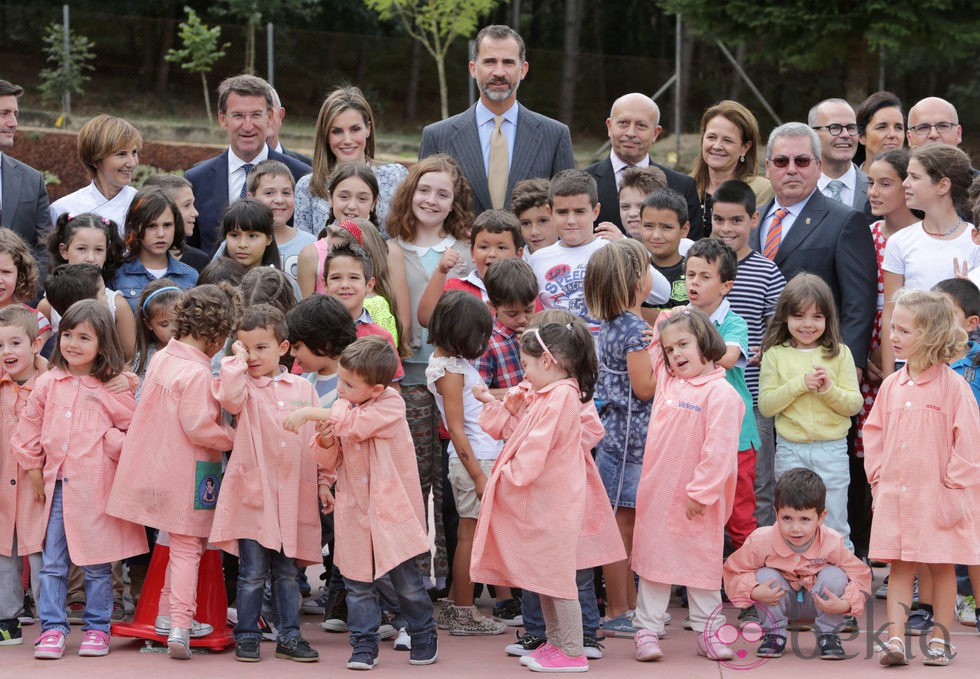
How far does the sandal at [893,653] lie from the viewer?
5094 mm

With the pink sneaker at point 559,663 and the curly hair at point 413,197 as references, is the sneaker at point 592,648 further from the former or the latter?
the curly hair at point 413,197

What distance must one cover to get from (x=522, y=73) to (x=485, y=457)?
281 centimetres

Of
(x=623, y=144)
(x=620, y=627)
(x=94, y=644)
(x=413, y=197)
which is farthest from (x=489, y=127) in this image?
(x=94, y=644)

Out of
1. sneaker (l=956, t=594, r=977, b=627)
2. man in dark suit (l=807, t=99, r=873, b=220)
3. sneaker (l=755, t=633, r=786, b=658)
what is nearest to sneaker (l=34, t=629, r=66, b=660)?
sneaker (l=755, t=633, r=786, b=658)

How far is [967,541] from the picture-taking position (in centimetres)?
520

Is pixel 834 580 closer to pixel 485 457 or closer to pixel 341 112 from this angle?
pixel 485 457

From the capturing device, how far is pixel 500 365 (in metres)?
5.79

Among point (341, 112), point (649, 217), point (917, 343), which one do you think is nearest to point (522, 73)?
point (341, 112)

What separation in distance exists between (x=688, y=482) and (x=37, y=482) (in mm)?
2929

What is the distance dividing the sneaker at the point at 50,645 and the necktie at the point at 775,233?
13.4 ft

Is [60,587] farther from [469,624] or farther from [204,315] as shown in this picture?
[469,624]

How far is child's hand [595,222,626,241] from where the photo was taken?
21.0 ft

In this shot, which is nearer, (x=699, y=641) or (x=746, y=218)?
(x=699, y=641)

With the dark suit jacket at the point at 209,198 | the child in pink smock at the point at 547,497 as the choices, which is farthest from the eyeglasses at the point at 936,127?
the dark suit jacket at the point at 209,198
